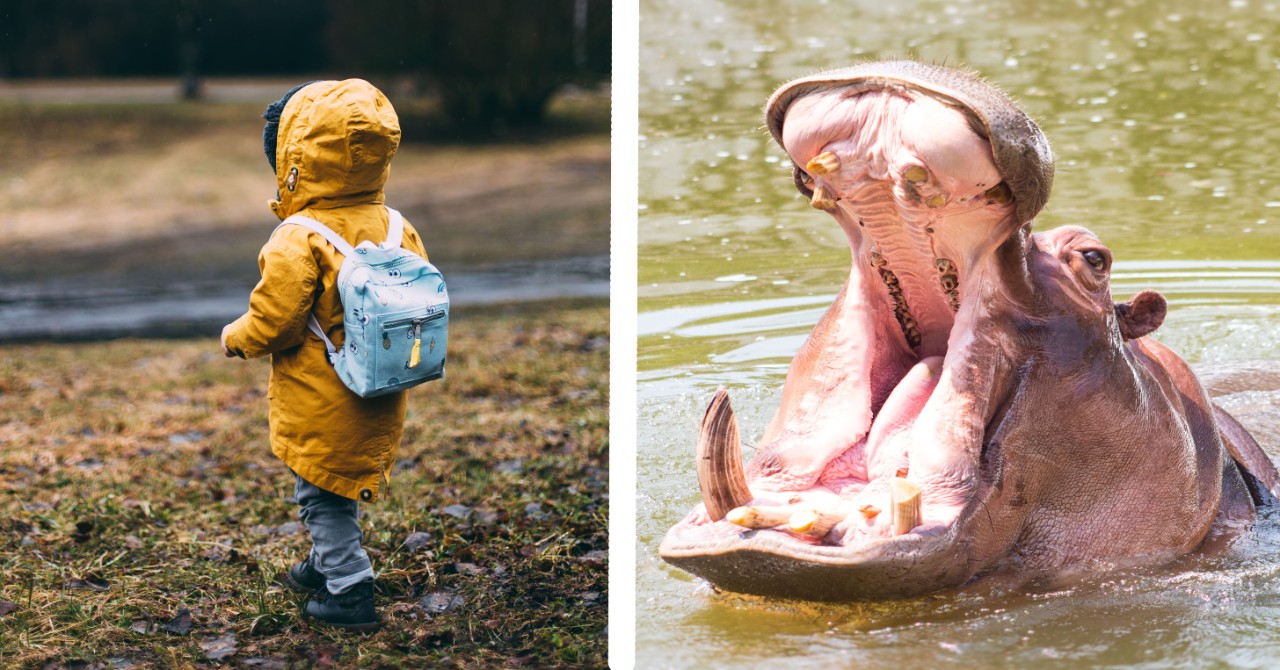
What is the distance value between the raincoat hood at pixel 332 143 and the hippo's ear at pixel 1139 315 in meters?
1.65

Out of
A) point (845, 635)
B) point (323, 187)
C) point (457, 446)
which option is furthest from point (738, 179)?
point (845, 635)

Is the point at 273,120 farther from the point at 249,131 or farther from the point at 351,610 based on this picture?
the point at 249,131

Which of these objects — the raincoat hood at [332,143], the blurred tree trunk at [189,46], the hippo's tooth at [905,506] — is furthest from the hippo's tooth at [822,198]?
the blurred tree trunk at [189,46]

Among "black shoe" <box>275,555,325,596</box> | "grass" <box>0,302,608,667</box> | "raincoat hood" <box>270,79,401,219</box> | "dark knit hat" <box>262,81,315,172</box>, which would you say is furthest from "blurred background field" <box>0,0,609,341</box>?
"raincoat hood" <box>270,79,401,219</box>

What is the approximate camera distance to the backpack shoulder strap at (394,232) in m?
3.61

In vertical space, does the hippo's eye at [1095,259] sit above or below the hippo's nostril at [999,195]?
below

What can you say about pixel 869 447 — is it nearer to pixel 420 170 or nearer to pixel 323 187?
pixel 323 187

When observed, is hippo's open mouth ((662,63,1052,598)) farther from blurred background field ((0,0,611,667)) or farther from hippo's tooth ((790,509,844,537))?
blurred background field ((0,0,611,667))

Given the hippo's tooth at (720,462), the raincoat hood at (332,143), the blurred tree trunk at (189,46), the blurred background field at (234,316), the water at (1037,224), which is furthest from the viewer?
the blurred tree trunk at (189,46)

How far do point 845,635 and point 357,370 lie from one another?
126cm

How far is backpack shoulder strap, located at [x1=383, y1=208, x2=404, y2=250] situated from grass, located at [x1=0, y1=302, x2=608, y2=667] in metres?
0.95

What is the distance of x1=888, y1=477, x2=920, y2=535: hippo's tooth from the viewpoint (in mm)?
2768

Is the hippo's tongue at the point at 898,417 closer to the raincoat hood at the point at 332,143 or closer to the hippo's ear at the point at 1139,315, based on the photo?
the hippo's ear at the point at 1139,315

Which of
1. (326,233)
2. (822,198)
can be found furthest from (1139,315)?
(326,233)
